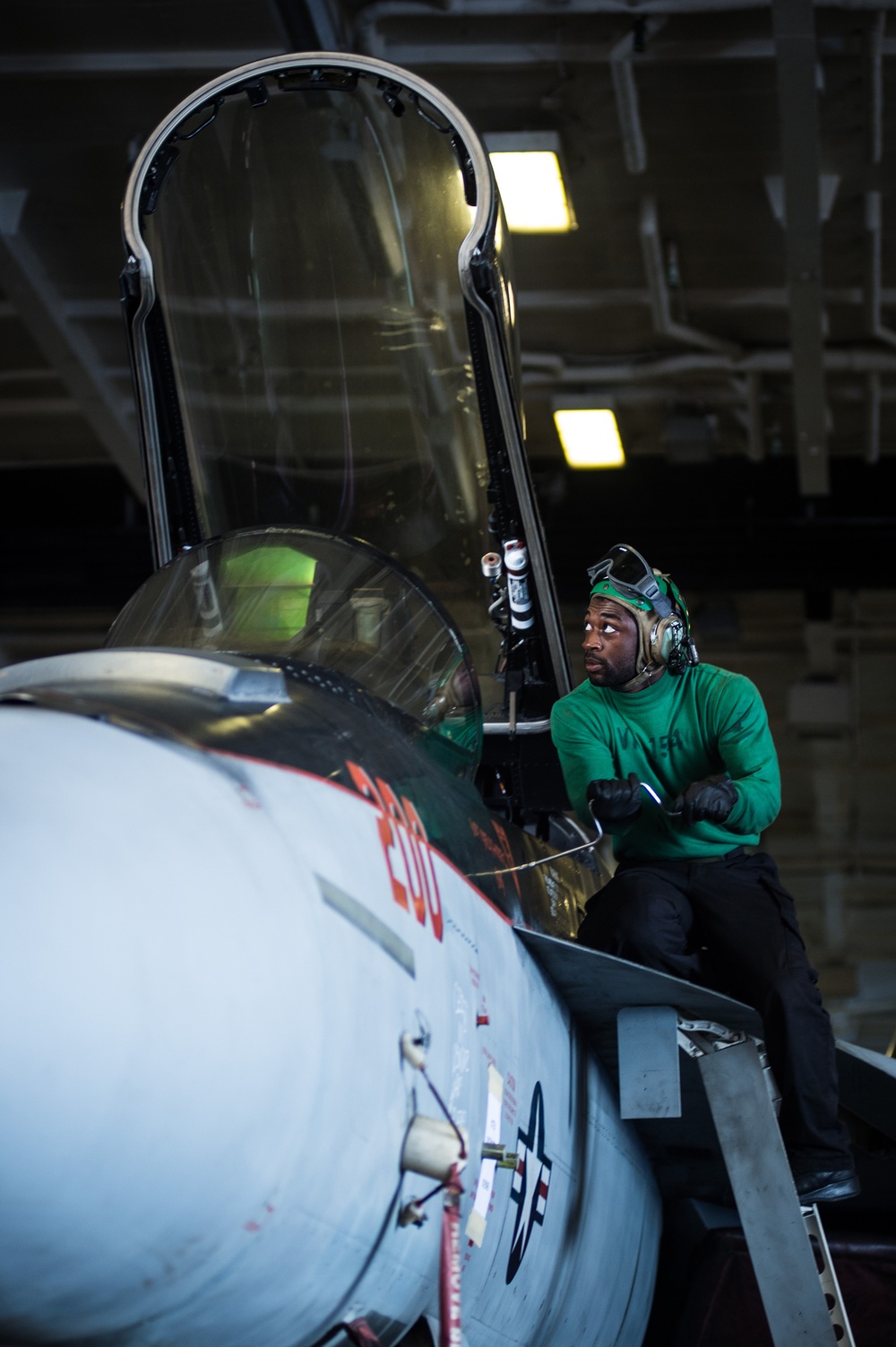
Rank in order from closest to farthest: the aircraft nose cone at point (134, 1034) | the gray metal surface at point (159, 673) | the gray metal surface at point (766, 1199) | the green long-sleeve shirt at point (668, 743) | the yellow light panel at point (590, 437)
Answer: the aircraft nose cone at point (134, 1034), the gray metal surface at point (159, 673), the gray metal surface at point (766, 1199), the green long-sleeve shirt at point (668, 743), the yellow light panel at point (590, 437)

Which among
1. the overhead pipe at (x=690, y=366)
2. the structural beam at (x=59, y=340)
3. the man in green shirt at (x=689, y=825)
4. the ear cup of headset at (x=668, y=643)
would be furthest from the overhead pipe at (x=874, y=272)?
the ear cup of headset at (x=668, y=643)

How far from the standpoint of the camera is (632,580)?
3.83m

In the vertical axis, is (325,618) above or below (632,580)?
below

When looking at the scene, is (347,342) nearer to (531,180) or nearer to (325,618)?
(325,618)

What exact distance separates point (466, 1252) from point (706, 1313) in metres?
1.62

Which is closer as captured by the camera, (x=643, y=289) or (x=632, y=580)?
(x=632, y=580)

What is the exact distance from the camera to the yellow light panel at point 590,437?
10922 millimetres

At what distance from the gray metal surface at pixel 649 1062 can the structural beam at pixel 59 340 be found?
6.53 meters

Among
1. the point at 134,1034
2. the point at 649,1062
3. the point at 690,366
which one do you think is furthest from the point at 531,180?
the point at 134,1034

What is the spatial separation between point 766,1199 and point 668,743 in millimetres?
1274

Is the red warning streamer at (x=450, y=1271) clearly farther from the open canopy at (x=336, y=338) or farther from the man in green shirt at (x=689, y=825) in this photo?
the open canopy at (x=336, y=338)

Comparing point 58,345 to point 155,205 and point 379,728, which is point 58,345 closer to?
point 155,205

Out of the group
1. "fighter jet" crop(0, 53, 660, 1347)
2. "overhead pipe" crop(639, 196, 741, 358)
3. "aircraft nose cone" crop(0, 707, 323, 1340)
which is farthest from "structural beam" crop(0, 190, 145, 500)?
"aircraft nose cone" crop(0, 707, 323, 1340)

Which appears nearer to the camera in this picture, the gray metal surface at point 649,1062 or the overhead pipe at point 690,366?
the gray metal surface at point 649,1062
